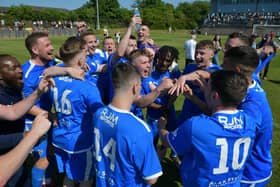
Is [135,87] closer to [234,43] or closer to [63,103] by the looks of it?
[63,103]

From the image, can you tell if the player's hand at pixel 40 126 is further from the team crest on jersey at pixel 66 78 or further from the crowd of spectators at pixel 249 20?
the crowd of spectators at pixel 249 20

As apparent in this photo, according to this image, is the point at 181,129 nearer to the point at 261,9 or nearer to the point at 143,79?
the point at 143,79

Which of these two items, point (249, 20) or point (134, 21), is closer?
point (134, 21)

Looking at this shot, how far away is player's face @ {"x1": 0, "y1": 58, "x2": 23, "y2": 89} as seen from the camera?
11.7 ft

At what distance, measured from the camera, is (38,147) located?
176 inches

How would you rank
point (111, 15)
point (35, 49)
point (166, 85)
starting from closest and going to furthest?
1. point (166, 85)
2. point (35, 49)
3. point (111, 15)

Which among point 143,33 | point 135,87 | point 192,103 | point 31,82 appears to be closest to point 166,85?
point 135,87

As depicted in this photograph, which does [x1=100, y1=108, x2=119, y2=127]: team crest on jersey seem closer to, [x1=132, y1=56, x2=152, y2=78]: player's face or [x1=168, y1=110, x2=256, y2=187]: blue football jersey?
[x1=168, y1=110, x2=256, y2=187]: blue football jersey

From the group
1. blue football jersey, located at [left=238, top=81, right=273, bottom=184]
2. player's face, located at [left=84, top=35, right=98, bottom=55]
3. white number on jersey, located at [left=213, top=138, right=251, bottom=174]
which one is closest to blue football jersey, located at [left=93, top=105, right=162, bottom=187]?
white number on jersey, located at [left=213, top=138, right=251, bottom=174]

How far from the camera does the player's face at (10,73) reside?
3572 millimetres

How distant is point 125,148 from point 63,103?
138 centimetres

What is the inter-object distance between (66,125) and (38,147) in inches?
36.9

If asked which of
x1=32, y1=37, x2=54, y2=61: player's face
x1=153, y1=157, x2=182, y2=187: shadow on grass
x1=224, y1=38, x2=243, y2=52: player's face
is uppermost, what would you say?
x1=224, y1=38, x2=243, y2=52: player's face

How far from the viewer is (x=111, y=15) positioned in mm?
90188
